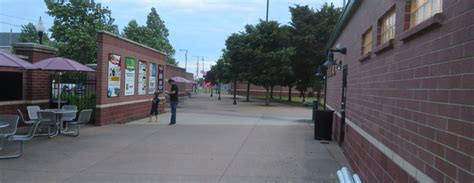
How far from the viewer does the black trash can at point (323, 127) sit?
1380 cm

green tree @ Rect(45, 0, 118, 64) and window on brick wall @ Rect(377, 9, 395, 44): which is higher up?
green tree @ Rect(45, 0, 118, 64)

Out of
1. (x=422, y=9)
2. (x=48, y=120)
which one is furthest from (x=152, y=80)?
(x=422, y=9)

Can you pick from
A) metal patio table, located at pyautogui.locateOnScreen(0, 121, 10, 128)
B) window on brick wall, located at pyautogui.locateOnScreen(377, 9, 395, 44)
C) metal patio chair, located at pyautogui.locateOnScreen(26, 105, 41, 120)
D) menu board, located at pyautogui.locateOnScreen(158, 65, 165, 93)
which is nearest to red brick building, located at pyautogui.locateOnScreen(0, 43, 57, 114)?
metal patio chair, located at pyautogui.locateOnScreen(26, 105, 41, 120)

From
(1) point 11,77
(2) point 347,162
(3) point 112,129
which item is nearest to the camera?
(2) point 347,162

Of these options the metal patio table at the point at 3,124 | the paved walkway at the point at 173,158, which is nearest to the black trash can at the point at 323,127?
the paved walkway at the point at 173,158

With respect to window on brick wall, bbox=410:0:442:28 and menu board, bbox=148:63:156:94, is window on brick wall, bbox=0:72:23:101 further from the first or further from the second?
window on brick wall, bbox=410:0:442:28

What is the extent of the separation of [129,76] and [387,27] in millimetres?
13307

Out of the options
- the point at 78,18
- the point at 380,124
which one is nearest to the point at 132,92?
the point at 78,18

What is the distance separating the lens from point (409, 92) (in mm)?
4641

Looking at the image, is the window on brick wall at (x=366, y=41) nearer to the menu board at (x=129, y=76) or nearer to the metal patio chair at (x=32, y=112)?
the metal patio chair at (x=32, y=112)

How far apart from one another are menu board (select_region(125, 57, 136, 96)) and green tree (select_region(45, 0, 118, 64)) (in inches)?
387

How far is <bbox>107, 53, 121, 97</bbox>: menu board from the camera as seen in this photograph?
16.5 meters

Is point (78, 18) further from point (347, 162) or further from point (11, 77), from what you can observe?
point (347, 162)

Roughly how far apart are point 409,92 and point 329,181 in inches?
138
